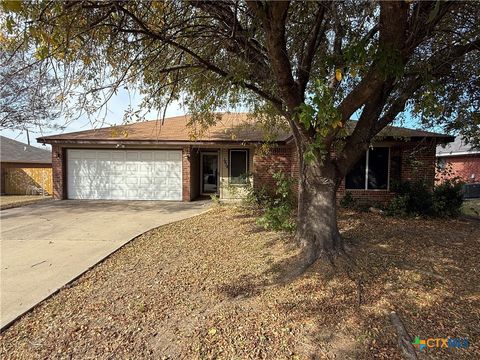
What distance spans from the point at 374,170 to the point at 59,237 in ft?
31.7

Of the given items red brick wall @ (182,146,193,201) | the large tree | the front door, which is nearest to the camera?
the large tree

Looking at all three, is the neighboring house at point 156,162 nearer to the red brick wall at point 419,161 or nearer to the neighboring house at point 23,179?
the red brick wall at point 419,161

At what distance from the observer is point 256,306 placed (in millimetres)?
3406

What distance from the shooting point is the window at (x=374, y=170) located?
988 cm

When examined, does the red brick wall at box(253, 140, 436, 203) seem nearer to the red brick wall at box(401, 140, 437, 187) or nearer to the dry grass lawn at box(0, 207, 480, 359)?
the red brick wall at box(401, 140, 437, 187)

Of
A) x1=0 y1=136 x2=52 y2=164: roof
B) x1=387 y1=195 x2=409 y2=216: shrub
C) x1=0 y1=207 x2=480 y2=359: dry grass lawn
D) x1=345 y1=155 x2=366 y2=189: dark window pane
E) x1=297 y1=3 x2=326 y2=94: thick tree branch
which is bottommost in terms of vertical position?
x1=0 y1=207 x2=480 y2=359: dry grass lawn

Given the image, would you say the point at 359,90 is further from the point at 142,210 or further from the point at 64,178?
the point at 64,178

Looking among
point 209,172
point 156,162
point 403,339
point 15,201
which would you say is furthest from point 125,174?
point 403,339

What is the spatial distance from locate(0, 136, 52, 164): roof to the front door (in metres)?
14.6

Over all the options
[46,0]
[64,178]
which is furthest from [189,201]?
[46,0]

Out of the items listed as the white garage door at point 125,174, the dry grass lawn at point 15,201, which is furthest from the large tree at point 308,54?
the dry grass lawn at point 15,201

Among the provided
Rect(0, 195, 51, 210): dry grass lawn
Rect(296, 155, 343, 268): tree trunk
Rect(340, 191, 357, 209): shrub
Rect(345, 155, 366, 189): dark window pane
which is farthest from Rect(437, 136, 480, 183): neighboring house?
Rect(0, 195, 51, 210): dry grass lawn

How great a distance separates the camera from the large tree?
11.1 feet

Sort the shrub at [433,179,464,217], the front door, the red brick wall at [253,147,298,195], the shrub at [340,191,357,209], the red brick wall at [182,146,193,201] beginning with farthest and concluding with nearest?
the front door < the red brick wall at [182,146,193,201] < the red brick wall at [253,147,298,195] < the shrub at [340,191,357,209] < the shrub at [433,179,464,217]
